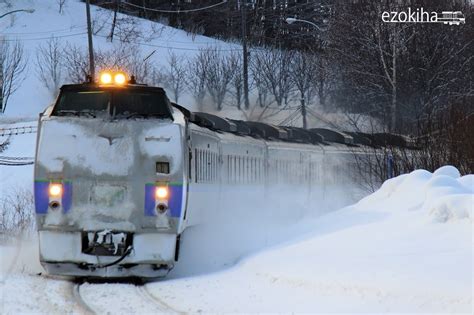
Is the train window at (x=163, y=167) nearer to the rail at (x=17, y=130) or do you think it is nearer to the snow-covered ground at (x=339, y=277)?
the snow-covered ground at (x=339, y=277)

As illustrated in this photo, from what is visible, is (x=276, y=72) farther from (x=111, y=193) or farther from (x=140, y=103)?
(x=111, y=193)

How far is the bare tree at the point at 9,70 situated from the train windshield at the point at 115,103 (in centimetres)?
4544

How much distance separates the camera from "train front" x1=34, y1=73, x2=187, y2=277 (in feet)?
38.5

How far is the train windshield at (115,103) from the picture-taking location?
12562mm

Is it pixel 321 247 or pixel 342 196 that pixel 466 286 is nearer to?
pixel 321 247

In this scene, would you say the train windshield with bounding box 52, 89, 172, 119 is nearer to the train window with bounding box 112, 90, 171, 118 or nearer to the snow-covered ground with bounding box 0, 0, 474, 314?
the train window with bounding box 112, 90, 171, 118

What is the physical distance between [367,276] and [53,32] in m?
72.3

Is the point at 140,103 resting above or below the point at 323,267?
above

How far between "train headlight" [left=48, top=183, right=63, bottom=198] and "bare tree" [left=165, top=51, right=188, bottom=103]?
28.5 m

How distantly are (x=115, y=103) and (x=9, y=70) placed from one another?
52.5m

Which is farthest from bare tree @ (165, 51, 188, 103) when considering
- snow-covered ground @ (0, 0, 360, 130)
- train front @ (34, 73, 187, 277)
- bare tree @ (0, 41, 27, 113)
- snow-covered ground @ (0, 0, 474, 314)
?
train front @ (34, 73, 187, 277)

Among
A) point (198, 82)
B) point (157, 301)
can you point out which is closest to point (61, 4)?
point (198, 82)

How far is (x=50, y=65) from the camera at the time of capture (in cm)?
6438

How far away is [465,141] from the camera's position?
18.8 meters
